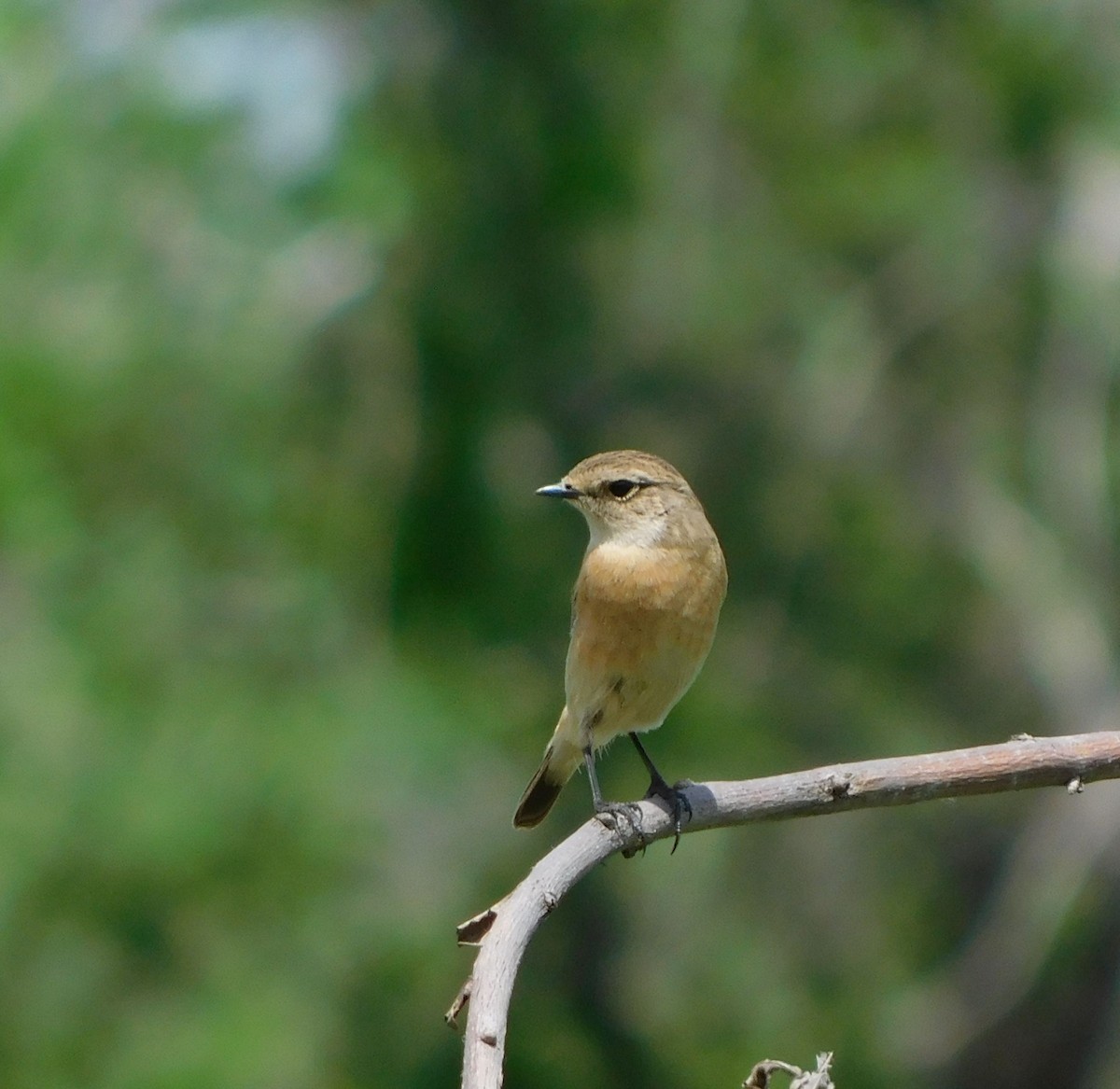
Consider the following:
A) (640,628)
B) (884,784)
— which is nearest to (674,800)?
(640,628)

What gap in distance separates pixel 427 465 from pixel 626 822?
3.08 meters

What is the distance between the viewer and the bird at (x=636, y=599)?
459cm

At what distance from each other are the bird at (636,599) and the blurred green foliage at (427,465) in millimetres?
1532

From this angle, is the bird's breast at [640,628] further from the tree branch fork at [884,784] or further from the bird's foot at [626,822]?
the tree branch fork at [884,784]

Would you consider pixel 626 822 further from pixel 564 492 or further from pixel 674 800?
pixel 564 492

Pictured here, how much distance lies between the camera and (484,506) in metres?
→ 6.41

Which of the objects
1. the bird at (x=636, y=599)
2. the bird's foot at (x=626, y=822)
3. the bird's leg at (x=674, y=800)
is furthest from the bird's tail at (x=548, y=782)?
the bird's foot at (x=626, y=822)

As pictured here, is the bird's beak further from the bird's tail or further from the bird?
the bird's tail

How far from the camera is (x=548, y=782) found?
538 cm

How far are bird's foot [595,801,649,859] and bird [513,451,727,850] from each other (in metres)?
0.46

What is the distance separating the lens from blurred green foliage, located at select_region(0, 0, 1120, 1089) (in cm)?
646

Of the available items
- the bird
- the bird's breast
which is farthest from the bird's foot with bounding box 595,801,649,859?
the bird's breast

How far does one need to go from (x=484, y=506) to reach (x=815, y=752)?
2499 mm

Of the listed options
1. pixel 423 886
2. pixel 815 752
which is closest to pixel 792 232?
pixel 815 752
